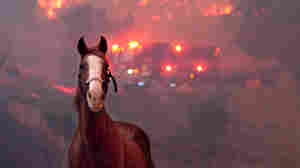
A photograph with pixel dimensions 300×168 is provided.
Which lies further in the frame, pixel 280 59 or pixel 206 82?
pixel 206 82

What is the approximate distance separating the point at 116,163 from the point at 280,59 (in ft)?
26.8

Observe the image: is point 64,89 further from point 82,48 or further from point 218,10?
point 218,10

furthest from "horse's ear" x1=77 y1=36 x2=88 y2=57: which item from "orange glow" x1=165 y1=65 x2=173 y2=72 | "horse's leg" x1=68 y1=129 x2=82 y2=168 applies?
"orange glow" x1=165 y1=65 x2=173 y2=72

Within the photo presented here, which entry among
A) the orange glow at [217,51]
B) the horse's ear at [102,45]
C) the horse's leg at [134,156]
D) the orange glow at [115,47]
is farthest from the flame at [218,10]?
the horse's ear at [102,45]

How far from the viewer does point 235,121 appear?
8.14 m

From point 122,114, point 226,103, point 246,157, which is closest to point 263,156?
point 246,157

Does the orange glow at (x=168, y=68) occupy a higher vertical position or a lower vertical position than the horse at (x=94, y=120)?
higher

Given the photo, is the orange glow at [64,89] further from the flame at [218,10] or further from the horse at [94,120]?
the flame at [218,10]

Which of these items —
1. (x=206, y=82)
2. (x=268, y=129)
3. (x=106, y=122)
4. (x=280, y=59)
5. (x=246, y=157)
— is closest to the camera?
(x=106, y=122)

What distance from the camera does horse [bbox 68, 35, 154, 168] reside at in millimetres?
1976

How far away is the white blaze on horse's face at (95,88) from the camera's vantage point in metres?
1.92

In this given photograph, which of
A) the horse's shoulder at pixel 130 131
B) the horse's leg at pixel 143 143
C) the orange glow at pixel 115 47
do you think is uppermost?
the orange glow at pixel 115 47

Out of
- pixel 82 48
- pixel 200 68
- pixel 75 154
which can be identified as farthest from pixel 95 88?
pixel 200 68

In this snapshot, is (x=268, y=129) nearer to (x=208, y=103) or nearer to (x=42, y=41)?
(x=208, y=103)
